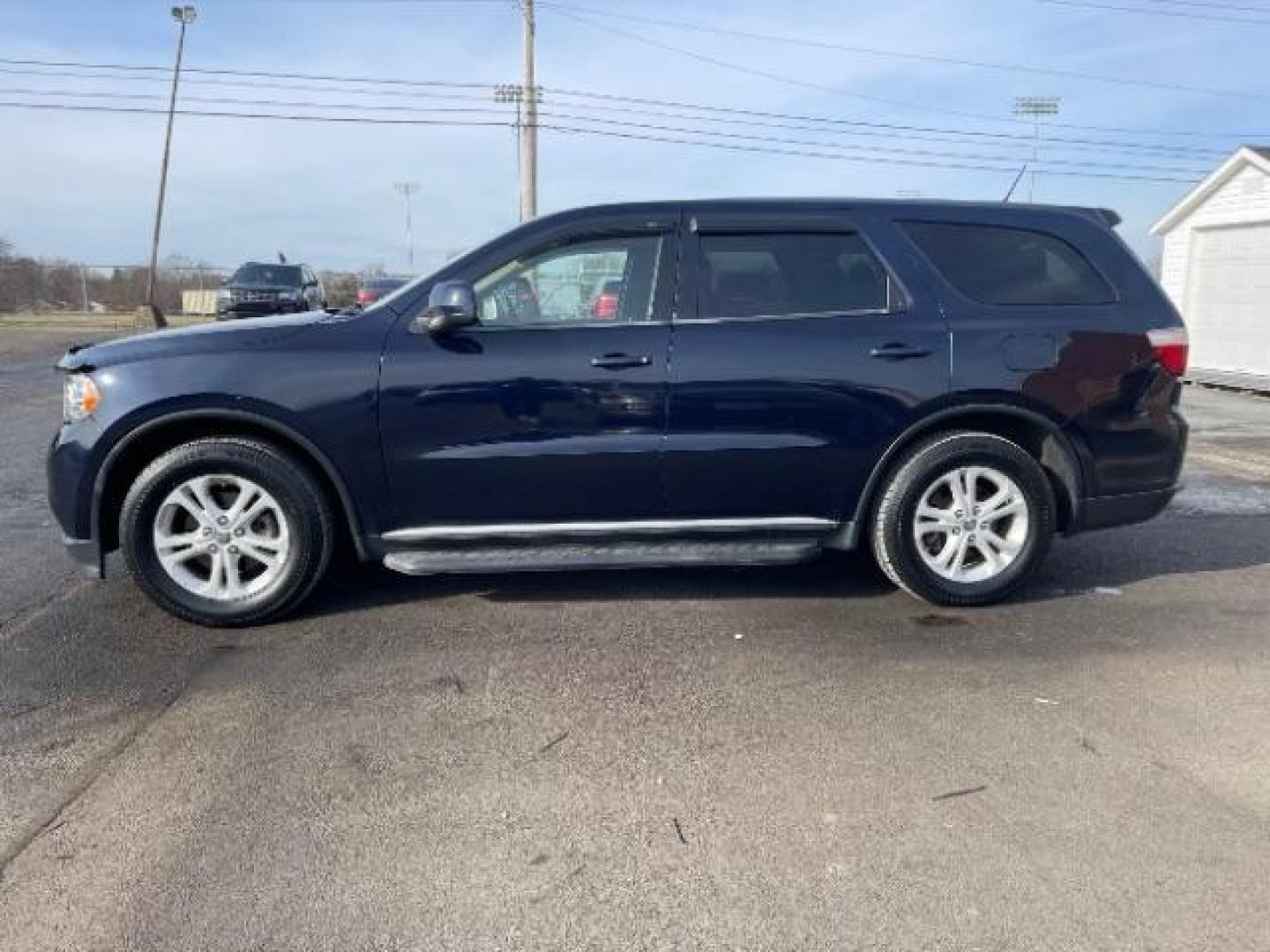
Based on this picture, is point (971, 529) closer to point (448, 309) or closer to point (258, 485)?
point (448, 309)

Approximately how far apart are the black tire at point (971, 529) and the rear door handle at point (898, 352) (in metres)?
0.42

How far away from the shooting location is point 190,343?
421cm

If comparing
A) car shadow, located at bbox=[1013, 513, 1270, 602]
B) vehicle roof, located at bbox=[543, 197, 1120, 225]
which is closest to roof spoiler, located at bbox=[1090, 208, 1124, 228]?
vehicle roof, located at bbox=[543, 197, 1120, 225]

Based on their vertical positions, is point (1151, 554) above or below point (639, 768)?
above

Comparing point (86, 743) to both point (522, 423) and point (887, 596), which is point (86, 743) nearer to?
point (522, 423)

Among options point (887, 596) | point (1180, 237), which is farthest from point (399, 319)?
point (1180, 237)

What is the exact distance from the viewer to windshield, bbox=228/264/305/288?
24.4m

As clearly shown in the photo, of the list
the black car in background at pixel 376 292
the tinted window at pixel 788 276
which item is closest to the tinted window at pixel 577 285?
the tinted window at pixel 788 276

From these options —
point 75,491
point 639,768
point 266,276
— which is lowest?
point 639,768

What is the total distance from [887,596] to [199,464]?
3.25 m

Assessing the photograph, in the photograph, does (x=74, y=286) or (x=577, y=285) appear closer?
(x=577, y=285)

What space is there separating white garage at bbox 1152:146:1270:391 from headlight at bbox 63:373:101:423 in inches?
642

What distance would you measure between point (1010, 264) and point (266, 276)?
23445mm

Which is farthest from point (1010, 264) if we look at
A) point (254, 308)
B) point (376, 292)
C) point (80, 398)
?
point (254, 308)
